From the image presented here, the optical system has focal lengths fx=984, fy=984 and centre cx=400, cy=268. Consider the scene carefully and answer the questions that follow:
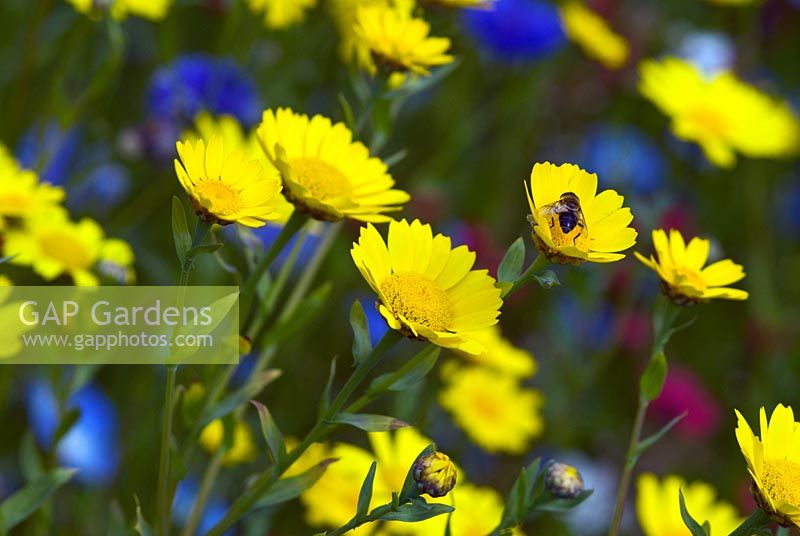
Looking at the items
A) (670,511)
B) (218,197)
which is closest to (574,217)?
(218,197)

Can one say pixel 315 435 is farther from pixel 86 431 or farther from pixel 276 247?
pixel 86 431

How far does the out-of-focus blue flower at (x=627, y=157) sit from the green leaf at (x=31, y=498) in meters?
1.17

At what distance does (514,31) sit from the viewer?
5.34 ft

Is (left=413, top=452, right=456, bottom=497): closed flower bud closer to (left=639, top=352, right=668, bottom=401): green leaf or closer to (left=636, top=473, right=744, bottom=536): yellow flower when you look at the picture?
(left=639, top=352, right=668, bottom=401): green leaf

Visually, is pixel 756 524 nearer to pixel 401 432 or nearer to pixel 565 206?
pixel 565 206

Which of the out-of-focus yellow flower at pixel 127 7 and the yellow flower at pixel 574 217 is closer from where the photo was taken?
the yellow flower at pixel 574 217

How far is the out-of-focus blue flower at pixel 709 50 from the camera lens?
2111 millimetres

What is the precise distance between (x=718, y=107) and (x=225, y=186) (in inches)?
42.3

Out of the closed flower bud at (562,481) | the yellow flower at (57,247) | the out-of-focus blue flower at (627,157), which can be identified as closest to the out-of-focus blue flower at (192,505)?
the yellow flower at (57,247)

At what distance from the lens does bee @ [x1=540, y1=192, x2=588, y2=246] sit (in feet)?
1.91

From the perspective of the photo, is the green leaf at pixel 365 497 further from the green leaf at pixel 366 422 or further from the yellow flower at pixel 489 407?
the yellow flower at pixel 489 407

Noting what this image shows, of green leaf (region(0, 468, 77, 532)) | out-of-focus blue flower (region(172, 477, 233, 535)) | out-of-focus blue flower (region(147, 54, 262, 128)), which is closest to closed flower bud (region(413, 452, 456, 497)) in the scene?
green leaf (region(0, 468, 77, 532))

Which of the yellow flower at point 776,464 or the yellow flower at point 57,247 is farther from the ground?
the yellow flower at point 776,464

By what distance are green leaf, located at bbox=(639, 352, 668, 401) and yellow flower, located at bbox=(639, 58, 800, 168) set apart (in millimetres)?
709
